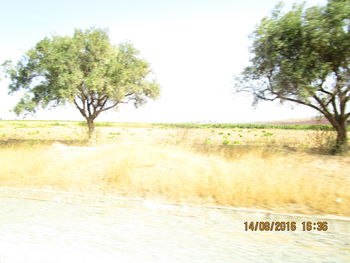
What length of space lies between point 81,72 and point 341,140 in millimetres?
17574

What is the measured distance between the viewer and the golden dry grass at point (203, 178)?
7.09 metres

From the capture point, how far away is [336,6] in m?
12.9

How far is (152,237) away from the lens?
4.67m

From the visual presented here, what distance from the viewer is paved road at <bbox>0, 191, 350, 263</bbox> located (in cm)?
391

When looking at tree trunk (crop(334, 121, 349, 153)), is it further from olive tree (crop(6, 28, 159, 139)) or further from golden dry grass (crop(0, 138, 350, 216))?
olive tree (crop(6, 28, 159, 139))

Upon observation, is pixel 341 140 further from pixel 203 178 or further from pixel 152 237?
pixel 152 237

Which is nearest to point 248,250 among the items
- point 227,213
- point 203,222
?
point 203,222

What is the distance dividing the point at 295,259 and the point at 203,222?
208 centimetres
